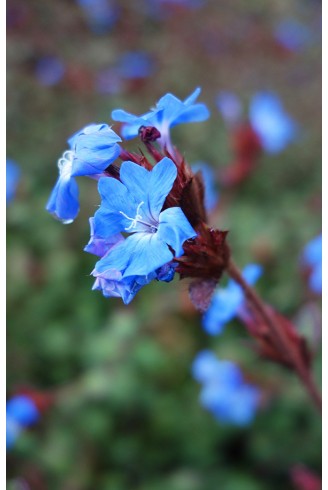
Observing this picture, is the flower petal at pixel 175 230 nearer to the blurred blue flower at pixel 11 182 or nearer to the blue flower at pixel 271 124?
the blurred blue flower at pixel 11 182

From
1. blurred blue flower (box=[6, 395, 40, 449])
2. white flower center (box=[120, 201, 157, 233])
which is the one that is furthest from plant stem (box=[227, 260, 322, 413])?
blurred blue flower (box=[6, 395, 40, 449])

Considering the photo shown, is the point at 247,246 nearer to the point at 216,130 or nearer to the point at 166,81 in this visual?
the point at 216,130

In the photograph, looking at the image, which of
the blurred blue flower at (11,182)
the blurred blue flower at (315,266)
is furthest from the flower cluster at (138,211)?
the blurred blue flower at (11,182)

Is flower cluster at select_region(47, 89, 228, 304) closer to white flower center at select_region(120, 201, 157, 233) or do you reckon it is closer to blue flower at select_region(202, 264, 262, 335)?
white flower center at select_region(120, 201, 157, 233)

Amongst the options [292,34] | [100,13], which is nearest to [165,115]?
[100,13]

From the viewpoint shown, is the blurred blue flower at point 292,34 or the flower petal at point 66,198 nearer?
the flower petal at point 66,198

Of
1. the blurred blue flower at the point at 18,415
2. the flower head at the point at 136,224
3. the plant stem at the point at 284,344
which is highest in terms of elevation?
the blurred blue flower at the point at 18,415

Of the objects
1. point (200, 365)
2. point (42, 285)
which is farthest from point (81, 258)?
point (200, 365)
